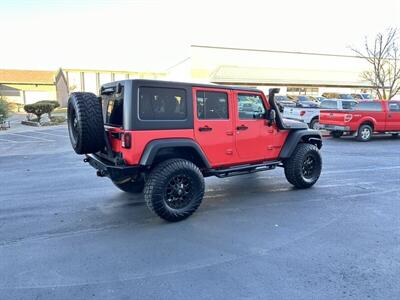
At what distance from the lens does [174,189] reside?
4723 millimetres

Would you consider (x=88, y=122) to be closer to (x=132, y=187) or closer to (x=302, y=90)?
(x=132, y=187)

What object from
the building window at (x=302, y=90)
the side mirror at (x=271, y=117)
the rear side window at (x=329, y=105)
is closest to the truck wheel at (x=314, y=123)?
the rear side window at (x=329, y=105)

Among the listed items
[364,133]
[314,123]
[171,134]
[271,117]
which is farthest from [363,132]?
[171,134]

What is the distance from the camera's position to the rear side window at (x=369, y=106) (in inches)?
542

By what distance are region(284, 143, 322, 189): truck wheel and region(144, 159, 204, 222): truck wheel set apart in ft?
7.14

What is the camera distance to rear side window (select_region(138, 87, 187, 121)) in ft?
14.7

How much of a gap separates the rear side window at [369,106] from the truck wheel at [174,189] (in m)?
11.5

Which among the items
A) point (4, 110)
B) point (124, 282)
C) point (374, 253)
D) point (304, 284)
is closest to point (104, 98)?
point (124, 282)

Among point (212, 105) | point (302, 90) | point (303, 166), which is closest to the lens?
point (212, 105)

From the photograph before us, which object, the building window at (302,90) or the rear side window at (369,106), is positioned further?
the building window at (302,90)

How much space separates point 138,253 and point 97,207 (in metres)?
1.88

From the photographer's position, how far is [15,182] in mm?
7121

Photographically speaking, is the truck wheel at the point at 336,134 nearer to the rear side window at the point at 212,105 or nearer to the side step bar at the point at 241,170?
the side step bar at the point at 241,170

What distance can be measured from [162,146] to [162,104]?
0.63 m
